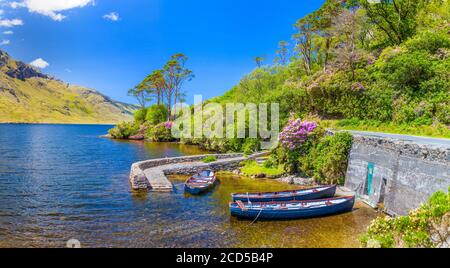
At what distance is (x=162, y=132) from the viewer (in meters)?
87.1

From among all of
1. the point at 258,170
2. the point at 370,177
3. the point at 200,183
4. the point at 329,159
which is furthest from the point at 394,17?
the point at 200,183

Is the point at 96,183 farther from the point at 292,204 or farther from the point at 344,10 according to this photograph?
the point at 344,10

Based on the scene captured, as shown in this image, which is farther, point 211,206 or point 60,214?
point 211,206

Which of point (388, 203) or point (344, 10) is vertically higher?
point (344, 10)

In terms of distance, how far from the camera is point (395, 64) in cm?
4016

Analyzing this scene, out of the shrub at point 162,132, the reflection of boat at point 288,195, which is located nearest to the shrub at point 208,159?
the reflection of boat at point 288,195

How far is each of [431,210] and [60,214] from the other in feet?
72.2

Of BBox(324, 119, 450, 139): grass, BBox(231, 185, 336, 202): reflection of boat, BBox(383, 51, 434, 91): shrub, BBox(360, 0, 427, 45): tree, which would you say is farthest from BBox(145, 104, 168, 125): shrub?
BBox(231, 185, 336, 202): reflection of boat

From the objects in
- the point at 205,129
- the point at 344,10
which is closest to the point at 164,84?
the point at 205,129

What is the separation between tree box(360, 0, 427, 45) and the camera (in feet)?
165

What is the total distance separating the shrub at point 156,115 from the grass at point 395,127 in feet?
212

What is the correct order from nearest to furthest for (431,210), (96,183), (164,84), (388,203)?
1. (431,210)
2. (388,203)
3. (96,183)
4. (164,84)

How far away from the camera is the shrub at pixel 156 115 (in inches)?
3807

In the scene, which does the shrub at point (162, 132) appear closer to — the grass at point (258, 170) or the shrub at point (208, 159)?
the shrub at point (208, 159)
